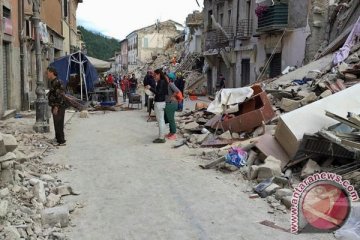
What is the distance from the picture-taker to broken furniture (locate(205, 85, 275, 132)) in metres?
10.3

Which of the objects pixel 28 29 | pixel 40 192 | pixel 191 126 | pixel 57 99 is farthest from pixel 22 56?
pixel 40 192

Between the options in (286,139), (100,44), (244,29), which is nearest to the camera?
(286,139)

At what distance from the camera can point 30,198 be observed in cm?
594

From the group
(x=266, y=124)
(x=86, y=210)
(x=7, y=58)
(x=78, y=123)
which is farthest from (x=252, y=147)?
(x=7, y=58)

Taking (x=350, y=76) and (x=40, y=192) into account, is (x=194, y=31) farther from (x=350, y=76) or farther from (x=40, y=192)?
(x=40, y=192)

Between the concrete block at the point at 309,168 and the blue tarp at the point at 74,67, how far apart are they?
1586cm

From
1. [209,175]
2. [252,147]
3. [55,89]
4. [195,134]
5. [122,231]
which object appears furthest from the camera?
[195,134]

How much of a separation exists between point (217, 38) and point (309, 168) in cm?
2730

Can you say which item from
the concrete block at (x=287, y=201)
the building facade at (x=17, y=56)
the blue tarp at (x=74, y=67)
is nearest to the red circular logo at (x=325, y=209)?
the concrete block at (x=287, y=201)

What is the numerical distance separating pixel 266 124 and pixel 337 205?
5010 millimetres

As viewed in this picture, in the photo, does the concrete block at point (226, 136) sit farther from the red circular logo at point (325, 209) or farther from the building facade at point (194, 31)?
the building facade at point (194, 31)

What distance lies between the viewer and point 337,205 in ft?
17.4

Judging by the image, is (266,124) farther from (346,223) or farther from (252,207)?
(346,223)

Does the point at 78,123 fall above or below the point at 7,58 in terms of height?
below
